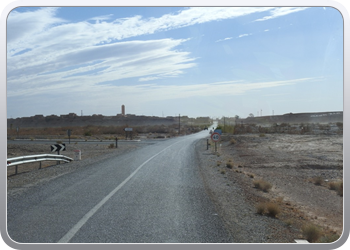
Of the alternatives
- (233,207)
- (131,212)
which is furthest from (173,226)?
(233,207)

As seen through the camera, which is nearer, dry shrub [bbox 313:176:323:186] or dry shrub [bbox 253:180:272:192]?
dry shrub [bbox 253:180:272:192]

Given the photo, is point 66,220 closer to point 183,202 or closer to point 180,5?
point 183,202

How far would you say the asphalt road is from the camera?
20.1ft

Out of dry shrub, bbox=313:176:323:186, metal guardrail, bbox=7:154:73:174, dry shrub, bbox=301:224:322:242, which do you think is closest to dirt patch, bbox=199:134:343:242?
dry shrub, bbox=313:176:323:186

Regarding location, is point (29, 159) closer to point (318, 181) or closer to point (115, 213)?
point (115, 213)

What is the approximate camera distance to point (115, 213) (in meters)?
7.90

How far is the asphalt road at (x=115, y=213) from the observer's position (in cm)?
614

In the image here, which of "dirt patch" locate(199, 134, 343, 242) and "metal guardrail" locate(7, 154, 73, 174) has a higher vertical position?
"metal guardrail" locate(7, 154, 73, 174)

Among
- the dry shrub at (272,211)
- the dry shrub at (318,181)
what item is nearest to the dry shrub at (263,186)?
the dry shrub at (318,181)

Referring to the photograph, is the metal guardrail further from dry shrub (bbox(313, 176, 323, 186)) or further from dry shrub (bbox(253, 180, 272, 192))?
dry shrub (bbox(313, 176, 323, 186))

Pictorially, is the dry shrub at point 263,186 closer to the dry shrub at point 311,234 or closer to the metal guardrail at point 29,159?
the dry shrub at point 311,234

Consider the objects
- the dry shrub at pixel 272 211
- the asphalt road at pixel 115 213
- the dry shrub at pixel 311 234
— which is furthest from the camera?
the dry shrub at pixel 272 211
